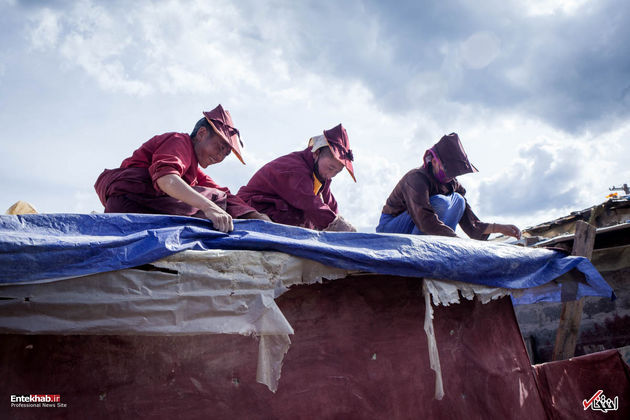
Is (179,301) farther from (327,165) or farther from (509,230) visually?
(509,230)

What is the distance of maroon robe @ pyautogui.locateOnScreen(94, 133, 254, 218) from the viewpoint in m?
2.55

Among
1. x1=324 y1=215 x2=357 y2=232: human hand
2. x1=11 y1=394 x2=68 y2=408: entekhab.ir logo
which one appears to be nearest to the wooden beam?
x1=324 y1=215 x2=357 y2=232: human hand

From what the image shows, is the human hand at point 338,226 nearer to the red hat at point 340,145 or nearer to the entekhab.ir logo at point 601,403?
the red hat at point 340,145

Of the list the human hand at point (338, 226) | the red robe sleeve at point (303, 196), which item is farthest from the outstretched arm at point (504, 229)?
the red robe sleeve at point (303, 196)

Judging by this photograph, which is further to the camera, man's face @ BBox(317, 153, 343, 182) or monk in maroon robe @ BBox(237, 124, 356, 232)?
man's face @ BBox(317, 153, 343, 182)

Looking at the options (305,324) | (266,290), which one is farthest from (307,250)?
(305,324)

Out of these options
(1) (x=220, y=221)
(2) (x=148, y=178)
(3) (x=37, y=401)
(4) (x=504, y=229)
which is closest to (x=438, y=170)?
(4) (x=504, y=229)

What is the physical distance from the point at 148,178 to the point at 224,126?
0.65 m

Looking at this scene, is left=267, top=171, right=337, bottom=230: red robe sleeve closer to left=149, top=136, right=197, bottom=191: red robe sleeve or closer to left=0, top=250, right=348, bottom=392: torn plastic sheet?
left=149, top=136, right=197, bottom=191: red robe sleeve

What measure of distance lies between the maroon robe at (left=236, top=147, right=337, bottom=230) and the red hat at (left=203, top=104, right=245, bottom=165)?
484 millimetres

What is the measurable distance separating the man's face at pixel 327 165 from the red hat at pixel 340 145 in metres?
0.06

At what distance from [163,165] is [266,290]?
3.41 feet

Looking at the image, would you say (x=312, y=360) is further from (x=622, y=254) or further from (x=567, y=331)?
(x=622, y=254)

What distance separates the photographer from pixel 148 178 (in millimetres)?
2686
